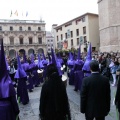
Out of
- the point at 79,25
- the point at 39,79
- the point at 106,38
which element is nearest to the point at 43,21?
the point at 79,25

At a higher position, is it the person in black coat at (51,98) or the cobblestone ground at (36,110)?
the person in black coat at (51,98)

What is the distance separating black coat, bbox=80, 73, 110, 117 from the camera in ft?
13.1

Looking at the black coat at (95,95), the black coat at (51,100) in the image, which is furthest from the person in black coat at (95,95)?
the black coat at (51,100)

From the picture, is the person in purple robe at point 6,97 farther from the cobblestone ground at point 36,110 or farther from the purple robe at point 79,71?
the purple robe at point 79,71

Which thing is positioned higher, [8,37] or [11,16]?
[11,16]

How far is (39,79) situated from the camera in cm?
1241

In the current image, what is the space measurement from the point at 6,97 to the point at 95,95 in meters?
1.65

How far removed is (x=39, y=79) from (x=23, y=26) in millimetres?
52712

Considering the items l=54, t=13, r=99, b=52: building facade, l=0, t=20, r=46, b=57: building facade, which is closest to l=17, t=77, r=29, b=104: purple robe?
l=54, t=13, r=99, b=52: building facade

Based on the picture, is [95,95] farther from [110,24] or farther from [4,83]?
[110,24]

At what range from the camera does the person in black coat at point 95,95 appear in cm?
400

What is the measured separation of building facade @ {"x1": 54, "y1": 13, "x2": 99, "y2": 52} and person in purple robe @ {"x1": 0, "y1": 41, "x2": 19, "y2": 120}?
113ft

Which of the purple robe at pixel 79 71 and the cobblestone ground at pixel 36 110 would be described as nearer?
the cobblestone ground at pixel 36 110

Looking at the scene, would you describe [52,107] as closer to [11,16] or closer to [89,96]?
[89,96]
